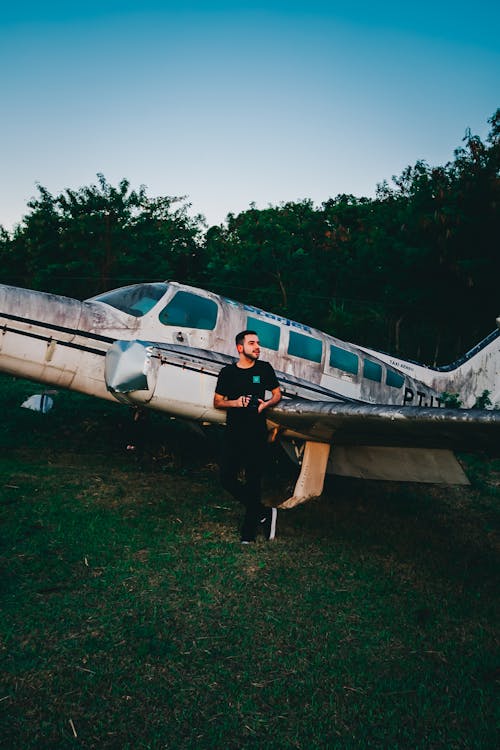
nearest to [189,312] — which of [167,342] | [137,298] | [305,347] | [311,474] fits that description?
[167,342]

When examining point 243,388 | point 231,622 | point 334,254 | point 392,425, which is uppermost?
point 334,254

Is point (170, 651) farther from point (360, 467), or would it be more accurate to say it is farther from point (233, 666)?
point (360, 467)

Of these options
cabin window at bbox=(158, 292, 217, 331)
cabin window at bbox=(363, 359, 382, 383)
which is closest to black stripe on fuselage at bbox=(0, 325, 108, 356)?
cabin window at bbox=(158, 292, 217, 331)

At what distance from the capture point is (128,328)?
6.61 meters

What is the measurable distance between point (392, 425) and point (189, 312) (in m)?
3.40

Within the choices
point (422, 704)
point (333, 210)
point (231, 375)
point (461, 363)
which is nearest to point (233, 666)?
point (422, 704)

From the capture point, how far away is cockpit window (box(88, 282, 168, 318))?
6.74 meters

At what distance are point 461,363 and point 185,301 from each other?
589 cm

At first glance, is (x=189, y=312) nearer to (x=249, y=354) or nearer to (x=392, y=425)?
(x=249, y=354)

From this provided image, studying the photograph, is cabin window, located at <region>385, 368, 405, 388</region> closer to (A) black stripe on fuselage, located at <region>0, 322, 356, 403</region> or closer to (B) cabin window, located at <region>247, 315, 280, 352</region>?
(A) black stripe on fuselage, located at <region>0, 322, 356, 403</region>

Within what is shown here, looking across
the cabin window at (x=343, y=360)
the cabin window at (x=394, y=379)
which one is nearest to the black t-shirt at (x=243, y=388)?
the cabin window at (x=343, y=360)

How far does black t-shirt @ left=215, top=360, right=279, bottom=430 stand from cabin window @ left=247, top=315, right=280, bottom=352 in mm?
2362

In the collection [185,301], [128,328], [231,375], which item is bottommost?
[231,375]

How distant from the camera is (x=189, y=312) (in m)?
6.84
